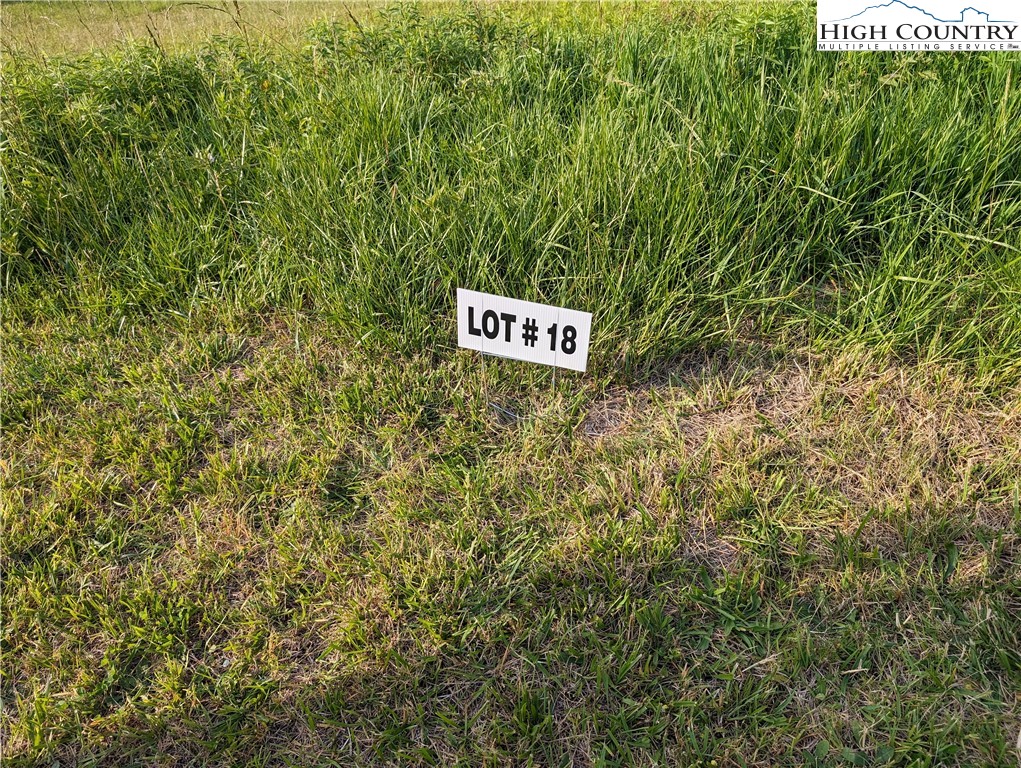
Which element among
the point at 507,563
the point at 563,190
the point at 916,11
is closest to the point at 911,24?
the point at 916,11

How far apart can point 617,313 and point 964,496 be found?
108 centimetres

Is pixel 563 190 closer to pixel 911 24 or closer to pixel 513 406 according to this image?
pixel 513 406

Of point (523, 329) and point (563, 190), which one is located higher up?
point (563, 190)

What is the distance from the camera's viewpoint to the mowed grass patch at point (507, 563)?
1693 millimetres

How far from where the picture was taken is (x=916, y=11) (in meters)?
2.92

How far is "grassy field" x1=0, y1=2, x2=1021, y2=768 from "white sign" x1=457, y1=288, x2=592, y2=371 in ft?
0.60

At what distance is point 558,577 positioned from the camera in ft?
6.31

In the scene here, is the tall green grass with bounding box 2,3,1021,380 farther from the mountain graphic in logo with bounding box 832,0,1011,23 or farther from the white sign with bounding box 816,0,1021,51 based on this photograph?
the mountain graphic in logo with bounding box 832,0,1011,23

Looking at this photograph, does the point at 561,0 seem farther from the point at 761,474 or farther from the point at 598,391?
the point at 761,474

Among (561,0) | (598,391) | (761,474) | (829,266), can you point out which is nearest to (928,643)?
(761,474)

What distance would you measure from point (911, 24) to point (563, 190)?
1.59 meters

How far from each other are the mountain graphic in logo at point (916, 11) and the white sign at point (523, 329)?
1.84 meters

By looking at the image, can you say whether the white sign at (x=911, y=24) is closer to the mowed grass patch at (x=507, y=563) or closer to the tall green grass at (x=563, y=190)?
the tall green grass at (x=563, y=190)

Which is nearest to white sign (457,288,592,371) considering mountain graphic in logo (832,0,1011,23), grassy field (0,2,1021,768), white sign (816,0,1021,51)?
grassy field (0,2,1021,768)
